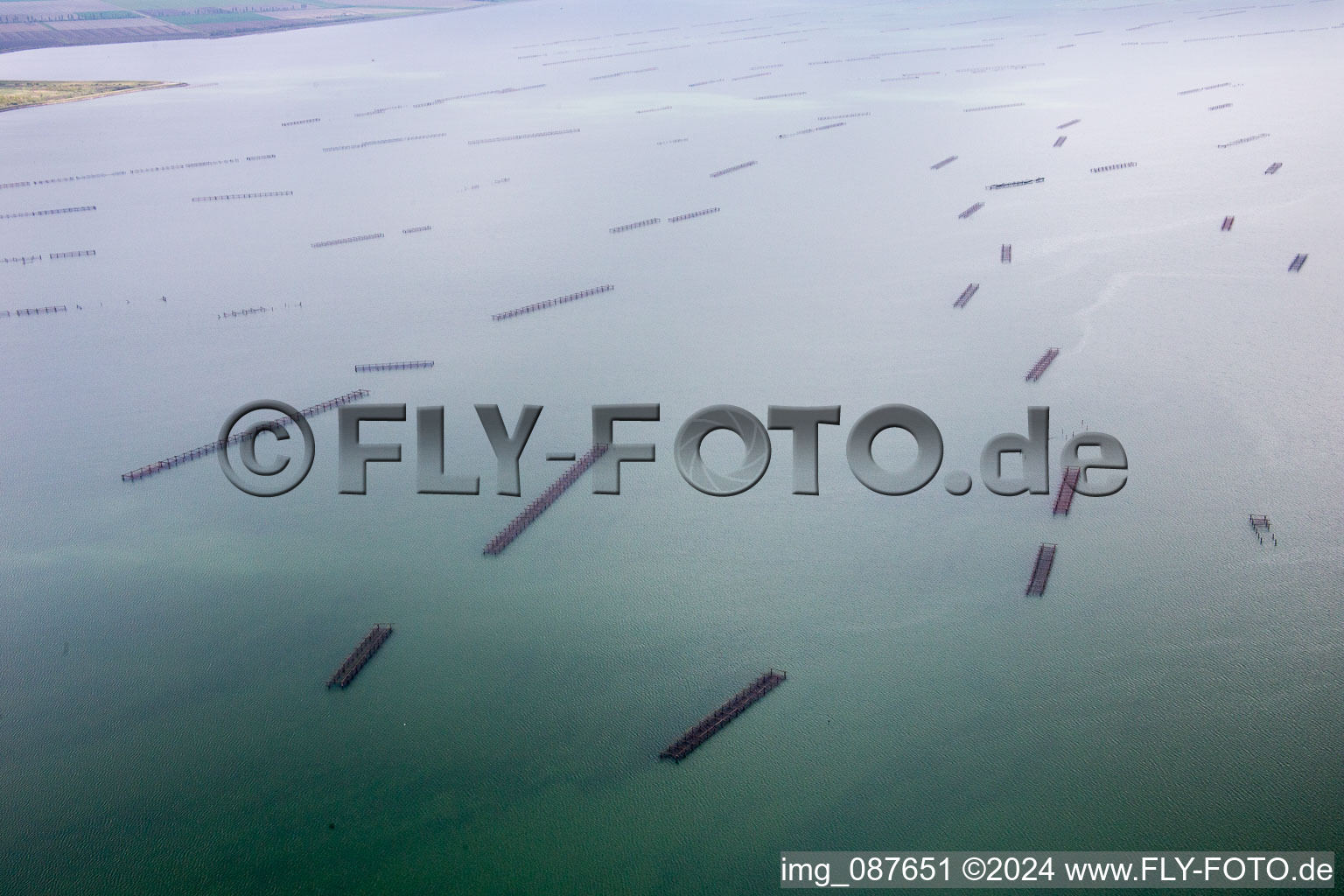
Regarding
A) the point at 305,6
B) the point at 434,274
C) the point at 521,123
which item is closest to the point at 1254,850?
the point at 434,274

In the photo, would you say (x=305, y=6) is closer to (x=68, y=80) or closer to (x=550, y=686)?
(x=68, y=80)

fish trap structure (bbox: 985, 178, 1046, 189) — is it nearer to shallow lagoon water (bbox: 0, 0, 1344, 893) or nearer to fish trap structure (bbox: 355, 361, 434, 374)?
shallow lagoon water (bbox: 0, 0, 1344, 893)

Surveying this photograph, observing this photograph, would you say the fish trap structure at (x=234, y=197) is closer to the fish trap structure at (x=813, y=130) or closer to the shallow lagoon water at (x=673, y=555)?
the shallow lagoon water at (x=673, y=555)

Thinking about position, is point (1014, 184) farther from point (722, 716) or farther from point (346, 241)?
point (722, 716)

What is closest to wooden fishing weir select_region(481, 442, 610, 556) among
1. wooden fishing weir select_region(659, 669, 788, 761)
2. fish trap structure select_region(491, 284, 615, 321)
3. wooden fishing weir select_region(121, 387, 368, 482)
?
wooden fishing weir select_region(659, 669, 788, 761)

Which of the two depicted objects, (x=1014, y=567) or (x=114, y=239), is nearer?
(x=1014, y=567)
